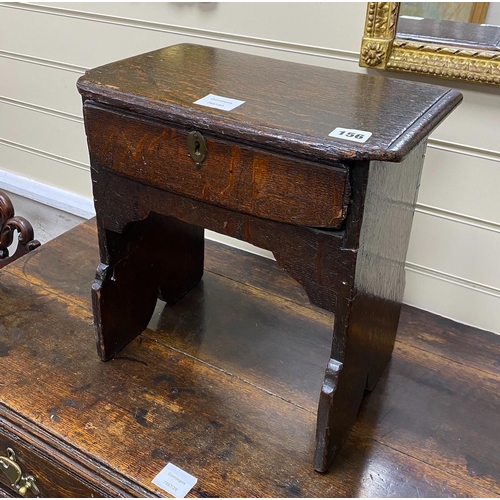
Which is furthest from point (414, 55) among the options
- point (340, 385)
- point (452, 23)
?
point (340, 385)

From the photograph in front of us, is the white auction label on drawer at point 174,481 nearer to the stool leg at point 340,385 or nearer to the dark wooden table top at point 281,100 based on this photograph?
the stool leg at point 340,385

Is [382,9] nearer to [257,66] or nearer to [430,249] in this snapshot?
[257,66]

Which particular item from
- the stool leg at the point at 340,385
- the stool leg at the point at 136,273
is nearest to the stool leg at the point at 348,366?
the stool leg at the point at 340,385

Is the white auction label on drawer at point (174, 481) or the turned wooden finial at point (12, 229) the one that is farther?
the turned wooden finial at point (12, 229)

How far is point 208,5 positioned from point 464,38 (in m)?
0.51

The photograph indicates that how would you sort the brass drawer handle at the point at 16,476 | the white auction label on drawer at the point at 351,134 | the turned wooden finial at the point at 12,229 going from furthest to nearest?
the turned wooden finial at the point at 12,229 → the brass drawer handle at the point at 16,476 → the white auction label on drawer at the point at 351,134

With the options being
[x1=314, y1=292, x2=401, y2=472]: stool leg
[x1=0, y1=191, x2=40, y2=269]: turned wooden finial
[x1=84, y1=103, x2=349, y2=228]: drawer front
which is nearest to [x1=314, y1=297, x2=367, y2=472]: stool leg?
[x1=314, y1=292, x2=401, y2=472]: stool leg

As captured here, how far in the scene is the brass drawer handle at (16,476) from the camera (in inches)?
35.1

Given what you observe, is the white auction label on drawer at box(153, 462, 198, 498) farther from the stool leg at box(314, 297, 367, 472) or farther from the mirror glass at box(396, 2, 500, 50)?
the mirror glass at box(396, 2, 500, 50)

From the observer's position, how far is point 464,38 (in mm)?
933

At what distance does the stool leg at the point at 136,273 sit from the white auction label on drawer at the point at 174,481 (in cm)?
26

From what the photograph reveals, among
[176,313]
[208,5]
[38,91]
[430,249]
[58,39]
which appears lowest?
[176,313]

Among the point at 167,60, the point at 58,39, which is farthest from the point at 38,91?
the point at 167,60

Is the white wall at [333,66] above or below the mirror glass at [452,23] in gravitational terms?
below
